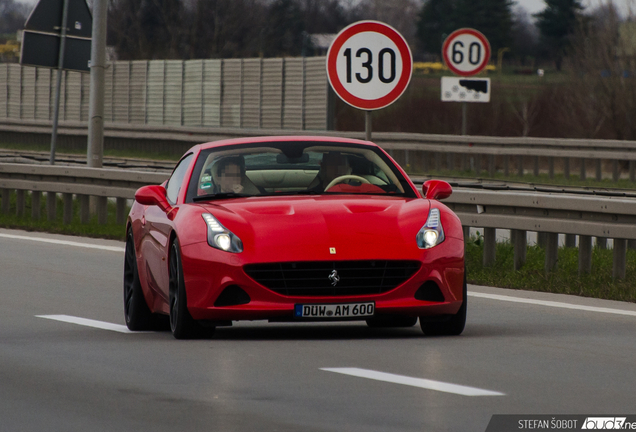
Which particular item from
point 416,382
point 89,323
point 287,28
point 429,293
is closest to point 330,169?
point 429,293

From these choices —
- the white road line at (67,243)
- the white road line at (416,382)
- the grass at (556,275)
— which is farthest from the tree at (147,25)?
the white road line at (416,382)

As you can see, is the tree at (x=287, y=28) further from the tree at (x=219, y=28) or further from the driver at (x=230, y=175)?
the driver at (x=230, y=175)

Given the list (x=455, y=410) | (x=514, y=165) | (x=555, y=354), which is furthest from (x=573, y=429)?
(x=514, y=165)

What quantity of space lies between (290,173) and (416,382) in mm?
2632

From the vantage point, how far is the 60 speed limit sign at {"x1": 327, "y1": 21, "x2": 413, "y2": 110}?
44.3 feet

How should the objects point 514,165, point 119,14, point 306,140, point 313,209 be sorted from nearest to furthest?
point 313,209, point 306,140, point 514,165, point 119,14

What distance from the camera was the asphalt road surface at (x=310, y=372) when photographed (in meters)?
6.52

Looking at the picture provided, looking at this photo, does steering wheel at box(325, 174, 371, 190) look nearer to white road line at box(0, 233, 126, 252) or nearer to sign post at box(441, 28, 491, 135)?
white road line at box(0, 233, 126, 252)

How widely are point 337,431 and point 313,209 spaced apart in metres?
3.10

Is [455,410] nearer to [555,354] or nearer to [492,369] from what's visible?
[492,369]

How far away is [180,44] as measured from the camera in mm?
96438

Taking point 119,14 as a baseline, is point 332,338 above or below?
below

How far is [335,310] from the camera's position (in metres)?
8.80

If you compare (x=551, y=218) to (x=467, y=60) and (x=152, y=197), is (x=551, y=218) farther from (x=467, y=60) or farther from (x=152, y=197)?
(x=467, y=60)
